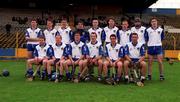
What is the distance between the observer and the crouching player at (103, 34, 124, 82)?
11078 mm

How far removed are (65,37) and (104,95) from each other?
11.6ft

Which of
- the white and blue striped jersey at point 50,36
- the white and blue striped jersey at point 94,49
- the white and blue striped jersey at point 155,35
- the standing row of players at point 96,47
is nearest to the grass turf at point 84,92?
the standing row of players at point 96,47

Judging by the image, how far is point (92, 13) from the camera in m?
41.0

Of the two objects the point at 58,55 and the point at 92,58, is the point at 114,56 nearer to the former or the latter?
the point at 92,58

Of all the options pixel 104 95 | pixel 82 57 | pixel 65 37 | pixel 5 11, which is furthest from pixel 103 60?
pixel 5 11

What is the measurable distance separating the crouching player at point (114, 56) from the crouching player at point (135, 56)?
16 cm

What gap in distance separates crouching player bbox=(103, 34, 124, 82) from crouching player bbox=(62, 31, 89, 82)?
0.57 metres

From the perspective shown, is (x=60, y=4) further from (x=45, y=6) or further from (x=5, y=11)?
(x=5, y=11)

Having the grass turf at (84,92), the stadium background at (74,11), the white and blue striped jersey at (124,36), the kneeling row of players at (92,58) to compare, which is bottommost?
the grass turf at (84,92)

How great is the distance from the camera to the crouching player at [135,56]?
36.6ft

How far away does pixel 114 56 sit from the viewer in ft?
37.4

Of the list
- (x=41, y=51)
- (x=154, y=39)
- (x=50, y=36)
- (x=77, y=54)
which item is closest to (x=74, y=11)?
(x=50, y=36)

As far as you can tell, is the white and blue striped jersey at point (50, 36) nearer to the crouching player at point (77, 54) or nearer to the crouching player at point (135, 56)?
the crouching player at point (77, 54)

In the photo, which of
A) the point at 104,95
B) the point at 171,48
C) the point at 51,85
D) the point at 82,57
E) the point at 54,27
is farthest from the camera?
the point at 171,48
